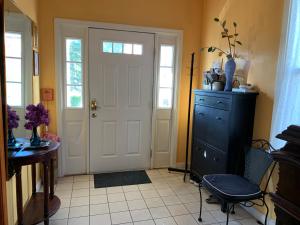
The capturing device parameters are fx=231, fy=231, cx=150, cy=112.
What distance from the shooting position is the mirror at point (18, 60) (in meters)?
1.81

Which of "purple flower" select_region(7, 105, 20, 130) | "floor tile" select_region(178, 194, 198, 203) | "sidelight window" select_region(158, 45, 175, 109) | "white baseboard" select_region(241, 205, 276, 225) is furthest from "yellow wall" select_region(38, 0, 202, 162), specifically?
"white baseboard" select_region(241, 205, 276, 225)

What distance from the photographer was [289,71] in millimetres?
1960

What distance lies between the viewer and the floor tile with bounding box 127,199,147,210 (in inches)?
98.0

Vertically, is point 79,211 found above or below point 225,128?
below

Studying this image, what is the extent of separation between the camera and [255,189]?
2018 millimetres

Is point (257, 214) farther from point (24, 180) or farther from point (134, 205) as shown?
point (24, 180)

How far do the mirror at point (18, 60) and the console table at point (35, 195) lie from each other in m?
0.32

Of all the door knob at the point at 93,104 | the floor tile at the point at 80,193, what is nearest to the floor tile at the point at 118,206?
the floor tile at the point at 80,193

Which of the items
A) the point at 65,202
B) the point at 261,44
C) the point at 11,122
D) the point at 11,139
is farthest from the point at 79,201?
the point at 261,44

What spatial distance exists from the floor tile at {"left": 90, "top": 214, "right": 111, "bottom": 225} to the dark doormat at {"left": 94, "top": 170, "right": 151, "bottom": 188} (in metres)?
0.67

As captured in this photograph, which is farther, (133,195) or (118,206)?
(133,195)

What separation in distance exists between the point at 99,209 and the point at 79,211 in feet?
0.66

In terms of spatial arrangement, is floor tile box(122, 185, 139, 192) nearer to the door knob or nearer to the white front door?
the white front door

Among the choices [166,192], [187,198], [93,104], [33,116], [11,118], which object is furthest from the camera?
[93,104]
